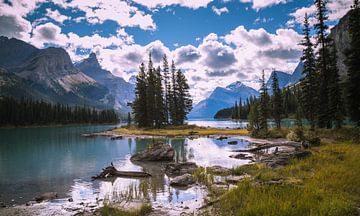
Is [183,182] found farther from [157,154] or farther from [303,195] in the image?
[157,154]

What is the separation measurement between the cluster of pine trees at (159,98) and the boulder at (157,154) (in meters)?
49.9

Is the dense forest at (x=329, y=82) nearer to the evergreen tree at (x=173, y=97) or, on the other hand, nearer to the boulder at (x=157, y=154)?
the boulder at (x=157, y=154)

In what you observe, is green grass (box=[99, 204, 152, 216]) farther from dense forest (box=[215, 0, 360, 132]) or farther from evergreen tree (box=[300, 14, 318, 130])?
evergreen tree (box=[300, 14, 318, 130])

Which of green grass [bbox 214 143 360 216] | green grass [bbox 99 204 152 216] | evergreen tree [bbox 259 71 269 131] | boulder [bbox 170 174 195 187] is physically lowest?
boulder [bbox 170 174 195 187]

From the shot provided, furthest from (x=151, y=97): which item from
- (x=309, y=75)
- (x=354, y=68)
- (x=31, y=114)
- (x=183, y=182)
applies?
(x=31, y=114)

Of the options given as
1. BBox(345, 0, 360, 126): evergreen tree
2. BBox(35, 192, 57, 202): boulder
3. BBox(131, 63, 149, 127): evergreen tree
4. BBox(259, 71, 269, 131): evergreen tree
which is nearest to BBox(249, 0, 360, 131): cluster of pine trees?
BBox(345, 0, 360, 126): evergreen tree

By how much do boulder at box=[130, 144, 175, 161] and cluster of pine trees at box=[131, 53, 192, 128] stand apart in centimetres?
4986

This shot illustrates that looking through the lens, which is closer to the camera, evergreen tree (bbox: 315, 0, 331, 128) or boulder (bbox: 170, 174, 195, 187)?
boulder (bbox: 170, 174, 195, 187)

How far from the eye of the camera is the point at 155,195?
17594 mm

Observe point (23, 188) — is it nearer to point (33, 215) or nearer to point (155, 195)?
point (33, 215)

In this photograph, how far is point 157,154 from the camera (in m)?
34.1

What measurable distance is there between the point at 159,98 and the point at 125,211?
2990 inches

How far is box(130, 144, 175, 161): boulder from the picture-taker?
34.0 m

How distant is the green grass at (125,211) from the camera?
1254cm
